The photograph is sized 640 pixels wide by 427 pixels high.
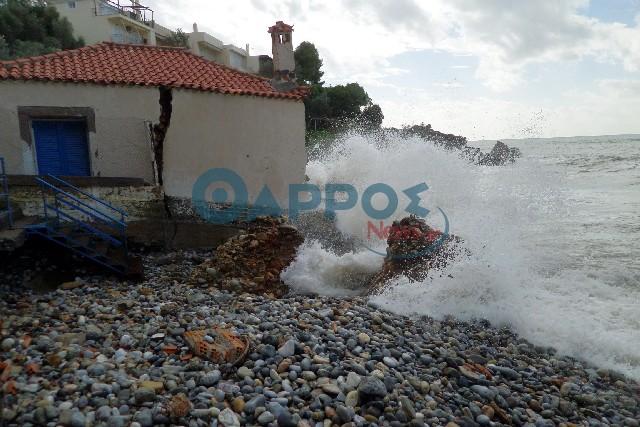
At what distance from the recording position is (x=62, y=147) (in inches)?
374

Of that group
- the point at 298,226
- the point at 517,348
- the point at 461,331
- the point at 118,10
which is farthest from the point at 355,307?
the point at 118,10

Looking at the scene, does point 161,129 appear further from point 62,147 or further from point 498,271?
point 498,271

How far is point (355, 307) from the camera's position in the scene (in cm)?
629

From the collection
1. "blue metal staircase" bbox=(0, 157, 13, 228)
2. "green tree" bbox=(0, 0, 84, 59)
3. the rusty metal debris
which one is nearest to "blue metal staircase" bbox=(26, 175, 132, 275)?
"blue metal staircase" bbox=(0, 157, 13, 228)

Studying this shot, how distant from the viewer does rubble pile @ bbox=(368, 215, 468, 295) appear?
8023 mm

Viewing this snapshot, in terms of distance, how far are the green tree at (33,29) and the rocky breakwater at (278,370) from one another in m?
23.4

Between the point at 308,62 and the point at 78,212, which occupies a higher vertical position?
the point at 308,62

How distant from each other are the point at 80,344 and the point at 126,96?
670 centimetres

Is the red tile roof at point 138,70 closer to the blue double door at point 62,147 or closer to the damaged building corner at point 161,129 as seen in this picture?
the damaged building corner at point 161,129

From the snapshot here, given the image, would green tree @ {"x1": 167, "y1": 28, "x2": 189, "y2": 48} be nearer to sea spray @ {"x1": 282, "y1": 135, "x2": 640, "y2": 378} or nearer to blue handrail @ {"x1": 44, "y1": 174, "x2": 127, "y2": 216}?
sea spray @ {"x1": 282, "y1": 135, "x2": 640, "y2": 378}

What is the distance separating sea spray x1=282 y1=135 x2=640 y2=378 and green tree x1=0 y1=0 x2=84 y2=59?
21.7 metres

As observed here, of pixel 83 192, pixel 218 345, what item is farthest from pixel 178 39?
pixel 218 345

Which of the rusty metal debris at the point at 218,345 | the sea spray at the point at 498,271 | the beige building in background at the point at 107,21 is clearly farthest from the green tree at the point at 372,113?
the rusty metal debris at the point at 218,345

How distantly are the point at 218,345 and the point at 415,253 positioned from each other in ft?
16.9
